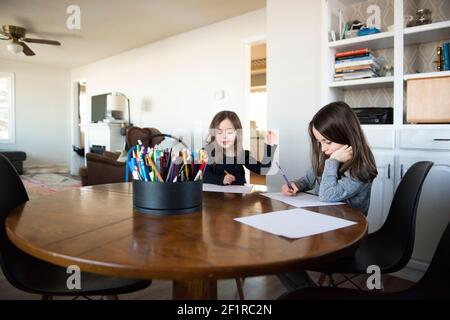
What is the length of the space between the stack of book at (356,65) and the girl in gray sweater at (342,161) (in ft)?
3.04

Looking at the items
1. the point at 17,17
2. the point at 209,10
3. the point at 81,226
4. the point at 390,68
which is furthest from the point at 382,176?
the point at 17,17

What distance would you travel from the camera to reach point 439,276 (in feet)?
2.79

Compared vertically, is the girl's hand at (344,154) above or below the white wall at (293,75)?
below

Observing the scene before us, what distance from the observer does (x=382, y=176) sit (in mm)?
2145

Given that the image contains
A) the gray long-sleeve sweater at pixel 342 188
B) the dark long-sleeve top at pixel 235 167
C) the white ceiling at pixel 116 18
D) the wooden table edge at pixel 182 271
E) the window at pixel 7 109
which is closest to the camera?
the wooden table edge at pixel 182 271

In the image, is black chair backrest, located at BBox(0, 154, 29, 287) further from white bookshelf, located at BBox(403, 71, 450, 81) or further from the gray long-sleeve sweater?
white bookshelf, located at BBox(403, 71, 450, 81)

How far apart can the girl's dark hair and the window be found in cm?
792

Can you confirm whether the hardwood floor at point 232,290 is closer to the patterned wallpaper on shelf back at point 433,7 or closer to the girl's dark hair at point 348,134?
the girl's dark hair at point 348,134

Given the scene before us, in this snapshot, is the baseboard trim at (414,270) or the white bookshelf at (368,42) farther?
the white bookshelf at (368,42)

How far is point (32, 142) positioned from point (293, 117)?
711 cm

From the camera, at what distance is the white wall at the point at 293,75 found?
8.55 feet

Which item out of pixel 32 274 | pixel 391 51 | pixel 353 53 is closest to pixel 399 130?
pixel 353 53
